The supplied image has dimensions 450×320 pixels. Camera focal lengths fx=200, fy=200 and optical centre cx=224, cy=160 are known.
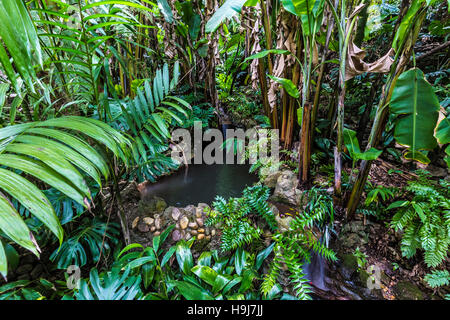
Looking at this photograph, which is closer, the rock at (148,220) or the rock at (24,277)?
the rock at (24,277)

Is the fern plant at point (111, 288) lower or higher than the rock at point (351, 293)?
higher

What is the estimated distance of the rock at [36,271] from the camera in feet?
3.67

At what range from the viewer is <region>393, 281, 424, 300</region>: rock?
106 centimetres

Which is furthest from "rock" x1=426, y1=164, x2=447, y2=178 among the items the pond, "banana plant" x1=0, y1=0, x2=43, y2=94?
"banana plant" x1=0, y1=0, x2=43, y2=94

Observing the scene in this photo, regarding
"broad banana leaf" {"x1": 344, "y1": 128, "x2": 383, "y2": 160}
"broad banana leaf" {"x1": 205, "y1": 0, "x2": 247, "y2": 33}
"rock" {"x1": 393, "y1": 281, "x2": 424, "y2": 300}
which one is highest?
"broad banana leaf" {"x1": 205, "y1": 0, "x2": 247, "y2": 33}

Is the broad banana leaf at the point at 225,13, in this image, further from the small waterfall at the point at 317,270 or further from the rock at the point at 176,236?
the small waterfall at the point at 317,270

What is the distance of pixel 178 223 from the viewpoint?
1.44 m

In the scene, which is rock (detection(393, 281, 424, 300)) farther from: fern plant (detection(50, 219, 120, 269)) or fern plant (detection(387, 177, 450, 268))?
fern plant (detection(50, 219, 120, 269))

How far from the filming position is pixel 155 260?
1.04 m

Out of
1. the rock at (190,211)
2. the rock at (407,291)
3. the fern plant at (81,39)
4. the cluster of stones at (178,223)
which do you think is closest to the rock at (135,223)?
the cluster of stones at (178,223)

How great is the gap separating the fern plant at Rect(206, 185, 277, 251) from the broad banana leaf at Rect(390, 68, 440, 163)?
2.85ft

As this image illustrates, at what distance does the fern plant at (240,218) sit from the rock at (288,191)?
0.14m
